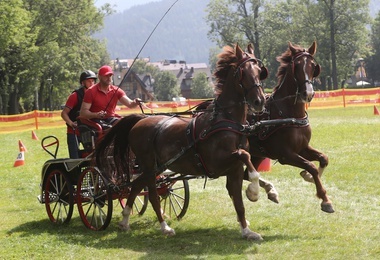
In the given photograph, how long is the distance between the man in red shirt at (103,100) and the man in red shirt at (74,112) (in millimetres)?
457

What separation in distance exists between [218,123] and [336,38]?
210 ft

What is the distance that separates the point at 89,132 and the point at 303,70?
3.25m

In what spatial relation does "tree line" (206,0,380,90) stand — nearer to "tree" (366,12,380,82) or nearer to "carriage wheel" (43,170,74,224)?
"tree" (366,12,380,82)

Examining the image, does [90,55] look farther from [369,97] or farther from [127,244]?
[127,244]

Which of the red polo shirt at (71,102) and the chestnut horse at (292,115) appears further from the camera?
the red polo shirt at (71,102)

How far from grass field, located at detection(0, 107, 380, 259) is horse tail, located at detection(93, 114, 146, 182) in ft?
2.77

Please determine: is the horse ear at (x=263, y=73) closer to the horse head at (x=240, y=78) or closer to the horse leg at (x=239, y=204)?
the horse head at (x=240, y=78)

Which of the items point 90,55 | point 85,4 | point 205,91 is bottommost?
point 205,91

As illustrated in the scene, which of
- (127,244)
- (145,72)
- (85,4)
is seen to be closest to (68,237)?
(127,244)

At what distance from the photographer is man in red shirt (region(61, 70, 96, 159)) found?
1051 centimetres

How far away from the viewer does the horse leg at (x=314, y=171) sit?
27.6 ft

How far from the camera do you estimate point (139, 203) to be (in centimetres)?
1180

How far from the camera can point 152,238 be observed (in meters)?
9.01

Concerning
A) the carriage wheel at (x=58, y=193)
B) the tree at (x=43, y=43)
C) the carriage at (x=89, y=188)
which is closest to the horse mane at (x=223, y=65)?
the carriage at (x=89, y=188)
